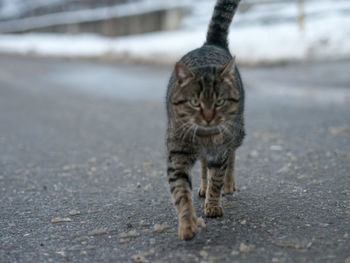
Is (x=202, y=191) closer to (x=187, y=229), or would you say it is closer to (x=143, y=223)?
(x=143, y=223)

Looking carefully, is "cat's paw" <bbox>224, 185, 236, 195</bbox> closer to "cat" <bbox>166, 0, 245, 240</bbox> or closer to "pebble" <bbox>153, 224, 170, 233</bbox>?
"cat" <bbox>166, 0, 245, 240</bbox>

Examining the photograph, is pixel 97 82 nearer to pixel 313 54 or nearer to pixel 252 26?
pixel 313 54

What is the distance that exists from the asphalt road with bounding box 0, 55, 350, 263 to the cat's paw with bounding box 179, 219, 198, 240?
0.16ft

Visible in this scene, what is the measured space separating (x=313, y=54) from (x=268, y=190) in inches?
342

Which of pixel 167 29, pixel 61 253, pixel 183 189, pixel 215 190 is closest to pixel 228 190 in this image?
pixel 215 190

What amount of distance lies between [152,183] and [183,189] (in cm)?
119

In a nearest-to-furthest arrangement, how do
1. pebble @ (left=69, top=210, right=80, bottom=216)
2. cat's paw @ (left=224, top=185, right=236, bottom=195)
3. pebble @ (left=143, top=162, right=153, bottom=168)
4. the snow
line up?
pebble @ (left=69, top=210, right=80, bottom=216), cat's paw @ (left=224, top=185, right=236, bottom=195), pebble @ (left=143, top=162, right=153, bottom=168), the snow

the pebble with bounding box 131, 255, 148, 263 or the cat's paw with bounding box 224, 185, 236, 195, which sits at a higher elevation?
the pebble with bounding box 131, 255, 148, 263

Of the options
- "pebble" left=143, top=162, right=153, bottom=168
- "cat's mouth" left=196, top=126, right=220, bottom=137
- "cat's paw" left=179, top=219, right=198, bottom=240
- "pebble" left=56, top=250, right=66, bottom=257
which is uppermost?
"cat's mouth" left=196, top=126, right=220, bottom=137

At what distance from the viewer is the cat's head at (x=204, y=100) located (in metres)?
3.14

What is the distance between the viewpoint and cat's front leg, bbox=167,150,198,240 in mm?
2969

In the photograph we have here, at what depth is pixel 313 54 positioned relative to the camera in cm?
1183

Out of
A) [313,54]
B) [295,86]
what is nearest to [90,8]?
[313,54]

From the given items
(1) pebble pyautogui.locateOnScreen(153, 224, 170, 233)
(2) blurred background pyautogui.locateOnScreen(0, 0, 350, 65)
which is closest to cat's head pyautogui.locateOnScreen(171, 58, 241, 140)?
(1) pebble pyautogui.locateOnScreen(153, 224, 170, 233)
